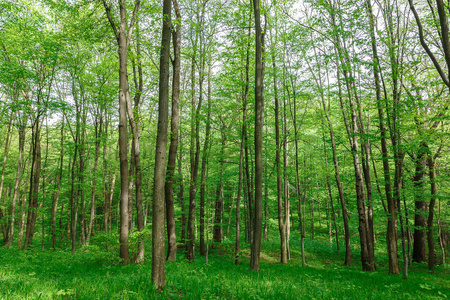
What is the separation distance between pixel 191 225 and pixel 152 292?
Answer: 820 centimetres

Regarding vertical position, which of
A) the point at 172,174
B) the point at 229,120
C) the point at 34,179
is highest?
the point at 229,120

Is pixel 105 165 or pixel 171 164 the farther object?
pixel 105 165

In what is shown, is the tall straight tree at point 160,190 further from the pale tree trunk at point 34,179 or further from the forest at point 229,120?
the pale tree trunk at point 34,179

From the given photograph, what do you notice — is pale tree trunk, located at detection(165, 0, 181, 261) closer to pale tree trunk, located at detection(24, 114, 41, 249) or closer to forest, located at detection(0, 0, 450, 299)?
forest, located at detection(0, 0, 450, 299)

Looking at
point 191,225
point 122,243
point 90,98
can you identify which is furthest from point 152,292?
point 90,98

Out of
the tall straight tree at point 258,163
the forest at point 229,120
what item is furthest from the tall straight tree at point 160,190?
the tall straight tree at point 258,163

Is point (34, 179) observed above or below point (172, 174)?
below

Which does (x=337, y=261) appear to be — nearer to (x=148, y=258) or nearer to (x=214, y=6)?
(x=148, y=258)

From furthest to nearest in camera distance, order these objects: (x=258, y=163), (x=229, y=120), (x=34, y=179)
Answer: (x=229, y=120) → (x=34, y=179) → (x=258, y=163)

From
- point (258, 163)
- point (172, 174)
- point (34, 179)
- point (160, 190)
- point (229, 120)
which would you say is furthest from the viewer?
point (229, 120)

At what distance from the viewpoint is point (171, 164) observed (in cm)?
907

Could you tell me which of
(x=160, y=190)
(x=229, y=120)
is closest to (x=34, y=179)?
(x=229, y=120)

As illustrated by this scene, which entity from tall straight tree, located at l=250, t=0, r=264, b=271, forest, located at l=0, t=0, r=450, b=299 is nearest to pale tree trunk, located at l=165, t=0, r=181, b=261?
forest, located at l=0, t=0, r=450, b=299

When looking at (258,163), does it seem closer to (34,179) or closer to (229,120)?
(229,120)
